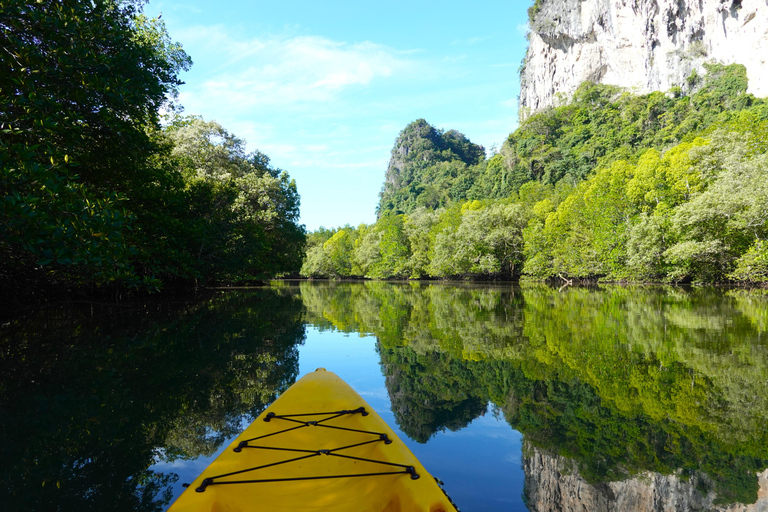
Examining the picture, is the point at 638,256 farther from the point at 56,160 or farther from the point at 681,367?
the point at 56,160

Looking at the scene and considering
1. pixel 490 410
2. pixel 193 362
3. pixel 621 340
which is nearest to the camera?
pixel 490 410

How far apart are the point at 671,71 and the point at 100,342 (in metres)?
68.5

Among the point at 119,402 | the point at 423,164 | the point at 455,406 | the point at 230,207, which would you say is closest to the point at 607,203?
the point at 230,207

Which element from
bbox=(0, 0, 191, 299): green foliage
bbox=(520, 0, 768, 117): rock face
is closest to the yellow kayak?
bbox=(0, 0, 191, 299): green foliage

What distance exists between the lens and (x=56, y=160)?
17.8ft

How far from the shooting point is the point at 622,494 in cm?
264

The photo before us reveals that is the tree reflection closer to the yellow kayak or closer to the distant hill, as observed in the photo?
the yellow kayak

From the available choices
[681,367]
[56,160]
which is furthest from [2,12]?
[681,367]

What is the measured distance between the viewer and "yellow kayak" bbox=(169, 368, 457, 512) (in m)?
1.96

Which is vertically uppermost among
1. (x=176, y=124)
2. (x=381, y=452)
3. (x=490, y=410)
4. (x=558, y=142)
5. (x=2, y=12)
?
(x=558, y=142)

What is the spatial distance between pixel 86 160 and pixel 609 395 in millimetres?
10409

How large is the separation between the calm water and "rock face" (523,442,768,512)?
0.5 inches

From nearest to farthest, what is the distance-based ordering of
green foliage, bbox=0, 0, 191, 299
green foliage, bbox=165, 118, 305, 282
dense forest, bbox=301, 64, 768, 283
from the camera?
green foliage, bbox=0, 0, 191, 299
green foliage, bbox=165, 118, 305, 282
dense forest, bbox=301, 64, 768, 283

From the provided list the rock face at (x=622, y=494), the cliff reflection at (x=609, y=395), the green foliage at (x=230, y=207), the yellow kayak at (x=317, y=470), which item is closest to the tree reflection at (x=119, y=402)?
the yellow kayak at (x=317, y=470)
